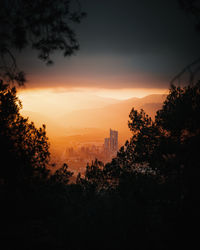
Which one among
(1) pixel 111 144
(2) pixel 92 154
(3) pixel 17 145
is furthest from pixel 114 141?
(3) pixel 17 145

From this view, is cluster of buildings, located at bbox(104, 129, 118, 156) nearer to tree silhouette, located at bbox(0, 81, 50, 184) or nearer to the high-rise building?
the high-rise building

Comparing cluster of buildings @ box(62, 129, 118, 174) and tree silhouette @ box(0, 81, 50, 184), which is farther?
cluster of buildings @ box(62, 129, 118, 174)

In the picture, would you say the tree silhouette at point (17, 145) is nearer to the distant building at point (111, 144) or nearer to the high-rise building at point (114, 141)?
the distant building at point (111, 144)

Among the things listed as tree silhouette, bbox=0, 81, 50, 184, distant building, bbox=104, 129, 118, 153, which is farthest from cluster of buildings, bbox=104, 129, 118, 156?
tree silhouette, bbox=0, 81, 50, 184

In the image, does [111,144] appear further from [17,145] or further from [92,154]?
[17,145]

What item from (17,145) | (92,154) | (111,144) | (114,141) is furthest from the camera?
(114,141)

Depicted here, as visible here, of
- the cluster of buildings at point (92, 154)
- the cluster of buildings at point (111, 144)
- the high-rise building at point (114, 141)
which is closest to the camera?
the cluster of buildings at point (92, 154)

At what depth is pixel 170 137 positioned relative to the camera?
35.9 feet

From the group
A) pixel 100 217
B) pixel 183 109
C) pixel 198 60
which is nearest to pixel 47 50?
pixel 198 60

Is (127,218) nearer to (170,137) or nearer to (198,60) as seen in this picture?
(198,60)

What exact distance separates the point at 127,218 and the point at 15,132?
7.74 m

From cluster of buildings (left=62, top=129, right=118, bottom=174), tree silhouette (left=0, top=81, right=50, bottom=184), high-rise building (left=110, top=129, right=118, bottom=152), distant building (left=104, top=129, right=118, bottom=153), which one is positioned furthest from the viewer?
high-rise building (left=110, top=129, right=118, bottom=152)

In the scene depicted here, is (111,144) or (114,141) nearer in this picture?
(111,144)

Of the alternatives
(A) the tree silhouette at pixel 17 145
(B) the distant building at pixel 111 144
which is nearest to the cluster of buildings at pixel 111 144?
(B) the distant building at pixel 111 144
